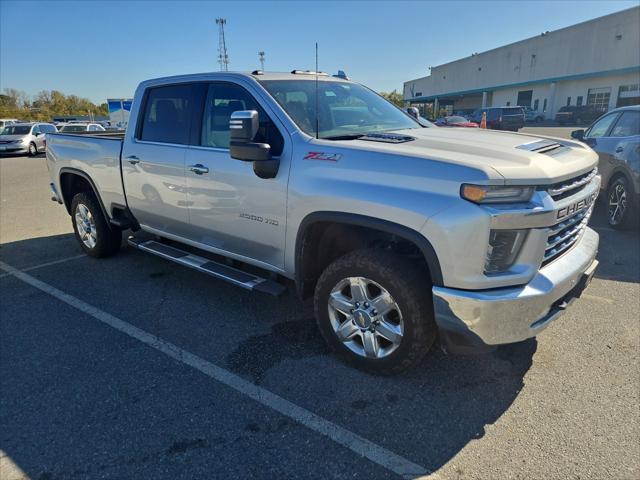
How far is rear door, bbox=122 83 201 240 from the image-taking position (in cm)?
411

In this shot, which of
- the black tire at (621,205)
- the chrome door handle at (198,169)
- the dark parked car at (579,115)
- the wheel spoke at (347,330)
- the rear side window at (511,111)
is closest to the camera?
the wheel spoke at (347,330)

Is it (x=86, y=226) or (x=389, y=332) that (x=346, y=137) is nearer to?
(x=389, y=332)

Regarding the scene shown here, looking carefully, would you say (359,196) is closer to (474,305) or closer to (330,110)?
(474,305)

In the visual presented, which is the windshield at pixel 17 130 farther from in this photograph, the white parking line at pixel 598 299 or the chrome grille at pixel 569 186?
the chrome grille at pixel 569 186

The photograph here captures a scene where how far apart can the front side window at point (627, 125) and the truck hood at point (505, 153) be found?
12.5ft

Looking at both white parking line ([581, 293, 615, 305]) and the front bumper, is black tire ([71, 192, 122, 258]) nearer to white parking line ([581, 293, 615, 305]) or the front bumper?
the front bumper

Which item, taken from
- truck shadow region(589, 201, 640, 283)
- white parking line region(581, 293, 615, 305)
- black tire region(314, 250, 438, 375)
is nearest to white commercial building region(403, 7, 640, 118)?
truck shadow region(589, 201, 640, 283)

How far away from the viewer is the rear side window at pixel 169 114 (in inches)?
163

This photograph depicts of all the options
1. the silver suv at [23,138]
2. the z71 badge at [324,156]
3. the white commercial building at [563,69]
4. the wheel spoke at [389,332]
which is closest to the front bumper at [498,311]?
the wheel spoke at [389,332]

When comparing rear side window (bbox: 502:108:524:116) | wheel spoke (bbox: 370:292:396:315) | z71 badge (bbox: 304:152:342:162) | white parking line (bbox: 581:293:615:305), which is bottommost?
white parking line (bbox: 581:293:615:305)

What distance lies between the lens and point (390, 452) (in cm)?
243

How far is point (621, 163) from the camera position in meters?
6.11

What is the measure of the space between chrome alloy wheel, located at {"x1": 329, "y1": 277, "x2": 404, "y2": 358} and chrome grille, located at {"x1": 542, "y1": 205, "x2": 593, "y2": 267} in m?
0.97

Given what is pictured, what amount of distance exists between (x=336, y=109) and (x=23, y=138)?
2262cm
